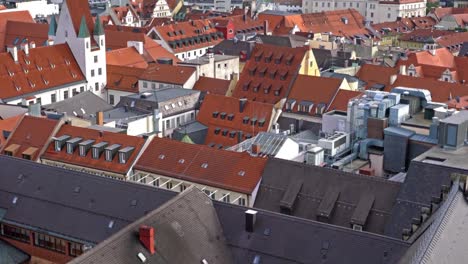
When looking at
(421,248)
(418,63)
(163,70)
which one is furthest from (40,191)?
(418,63)

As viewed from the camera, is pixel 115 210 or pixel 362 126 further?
pixel 362 126

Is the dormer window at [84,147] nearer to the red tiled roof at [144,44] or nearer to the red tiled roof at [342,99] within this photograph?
the red tiled roof at [342,99]

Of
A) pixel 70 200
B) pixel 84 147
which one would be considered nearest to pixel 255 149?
pixel 84 147

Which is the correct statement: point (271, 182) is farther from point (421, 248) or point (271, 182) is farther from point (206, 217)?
point (421, 248)

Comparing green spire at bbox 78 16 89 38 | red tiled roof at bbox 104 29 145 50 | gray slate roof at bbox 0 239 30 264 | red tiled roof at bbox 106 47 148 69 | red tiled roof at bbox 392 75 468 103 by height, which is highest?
green spire at bbox 78 16 89 38

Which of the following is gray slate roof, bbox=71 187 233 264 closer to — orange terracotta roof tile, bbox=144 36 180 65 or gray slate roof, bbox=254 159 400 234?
gray slate roof, bbox=254 159 400 234

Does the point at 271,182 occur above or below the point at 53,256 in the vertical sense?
above

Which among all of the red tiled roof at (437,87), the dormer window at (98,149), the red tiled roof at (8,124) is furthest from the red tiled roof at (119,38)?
the dormer window at (98,149)

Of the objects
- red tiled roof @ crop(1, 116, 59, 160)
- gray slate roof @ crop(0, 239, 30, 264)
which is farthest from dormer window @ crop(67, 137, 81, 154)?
gray slate roof @ crop(0, 239, 30, 264)
